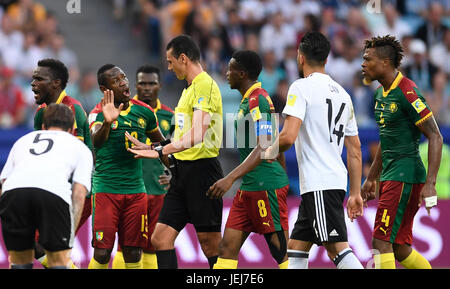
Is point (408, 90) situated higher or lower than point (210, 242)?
higher

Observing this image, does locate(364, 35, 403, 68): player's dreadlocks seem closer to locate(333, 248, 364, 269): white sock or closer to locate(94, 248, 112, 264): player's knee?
locate(333, 248, 364, 269): white sock

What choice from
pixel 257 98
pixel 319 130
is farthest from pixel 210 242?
pixel 319 130

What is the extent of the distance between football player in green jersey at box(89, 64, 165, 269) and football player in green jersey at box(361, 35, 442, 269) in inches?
102

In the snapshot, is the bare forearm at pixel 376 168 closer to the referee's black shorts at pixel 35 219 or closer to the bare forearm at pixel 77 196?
the bare forearm at pixel 77 196

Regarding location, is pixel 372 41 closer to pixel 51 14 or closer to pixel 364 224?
pixel 364 224

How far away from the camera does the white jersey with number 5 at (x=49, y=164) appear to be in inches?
251

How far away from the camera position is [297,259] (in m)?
7.26

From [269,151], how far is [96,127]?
7.49ft

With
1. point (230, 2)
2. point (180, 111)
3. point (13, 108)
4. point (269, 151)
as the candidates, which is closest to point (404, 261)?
point (269, 151)

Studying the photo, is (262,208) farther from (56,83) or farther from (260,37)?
(260,37)

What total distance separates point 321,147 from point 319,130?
6.1 inches

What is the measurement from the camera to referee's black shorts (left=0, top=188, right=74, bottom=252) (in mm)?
6348

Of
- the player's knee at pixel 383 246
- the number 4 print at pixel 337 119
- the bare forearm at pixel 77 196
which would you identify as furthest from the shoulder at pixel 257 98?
the bare forearm at pixel 77 196

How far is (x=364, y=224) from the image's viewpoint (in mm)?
12008
